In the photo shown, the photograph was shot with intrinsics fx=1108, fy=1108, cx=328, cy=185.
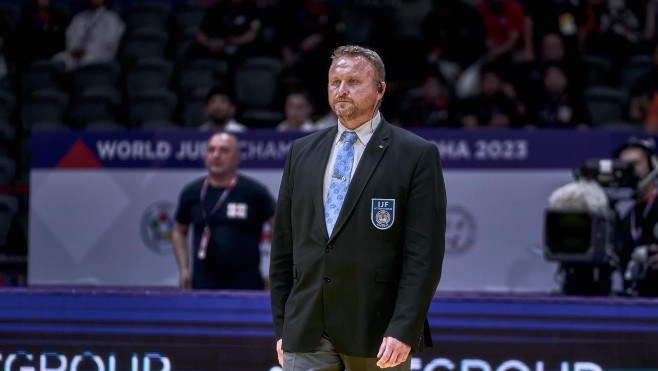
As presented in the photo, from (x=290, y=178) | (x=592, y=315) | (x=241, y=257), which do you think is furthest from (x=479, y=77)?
(x=290, y=178)

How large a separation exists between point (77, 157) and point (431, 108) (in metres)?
3.48

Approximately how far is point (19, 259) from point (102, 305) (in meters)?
4.76

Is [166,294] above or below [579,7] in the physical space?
below

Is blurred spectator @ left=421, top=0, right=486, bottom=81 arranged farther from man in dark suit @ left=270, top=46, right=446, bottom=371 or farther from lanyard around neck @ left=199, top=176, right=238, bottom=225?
man in dark suit @ left=270, top=46, right=446, bottom=371

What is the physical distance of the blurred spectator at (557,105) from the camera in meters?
10.5

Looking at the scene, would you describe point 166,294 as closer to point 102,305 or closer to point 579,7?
point 102,305

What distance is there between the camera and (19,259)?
10.5 m

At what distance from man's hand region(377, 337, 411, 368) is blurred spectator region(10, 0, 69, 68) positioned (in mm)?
10040

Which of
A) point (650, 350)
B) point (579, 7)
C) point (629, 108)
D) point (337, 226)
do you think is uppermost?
point (579, 7)

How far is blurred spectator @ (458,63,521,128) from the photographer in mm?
10477

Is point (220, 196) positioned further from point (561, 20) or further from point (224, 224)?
point (561, 20)

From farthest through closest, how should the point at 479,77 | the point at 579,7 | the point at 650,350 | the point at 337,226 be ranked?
the point at 579,7, the point at 479,77, the point at 650,350, the point at 337,226

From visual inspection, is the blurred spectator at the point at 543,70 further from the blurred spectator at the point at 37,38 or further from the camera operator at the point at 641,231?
the blurred spectator at the point at 37,38

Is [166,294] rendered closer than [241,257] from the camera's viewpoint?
Yes
